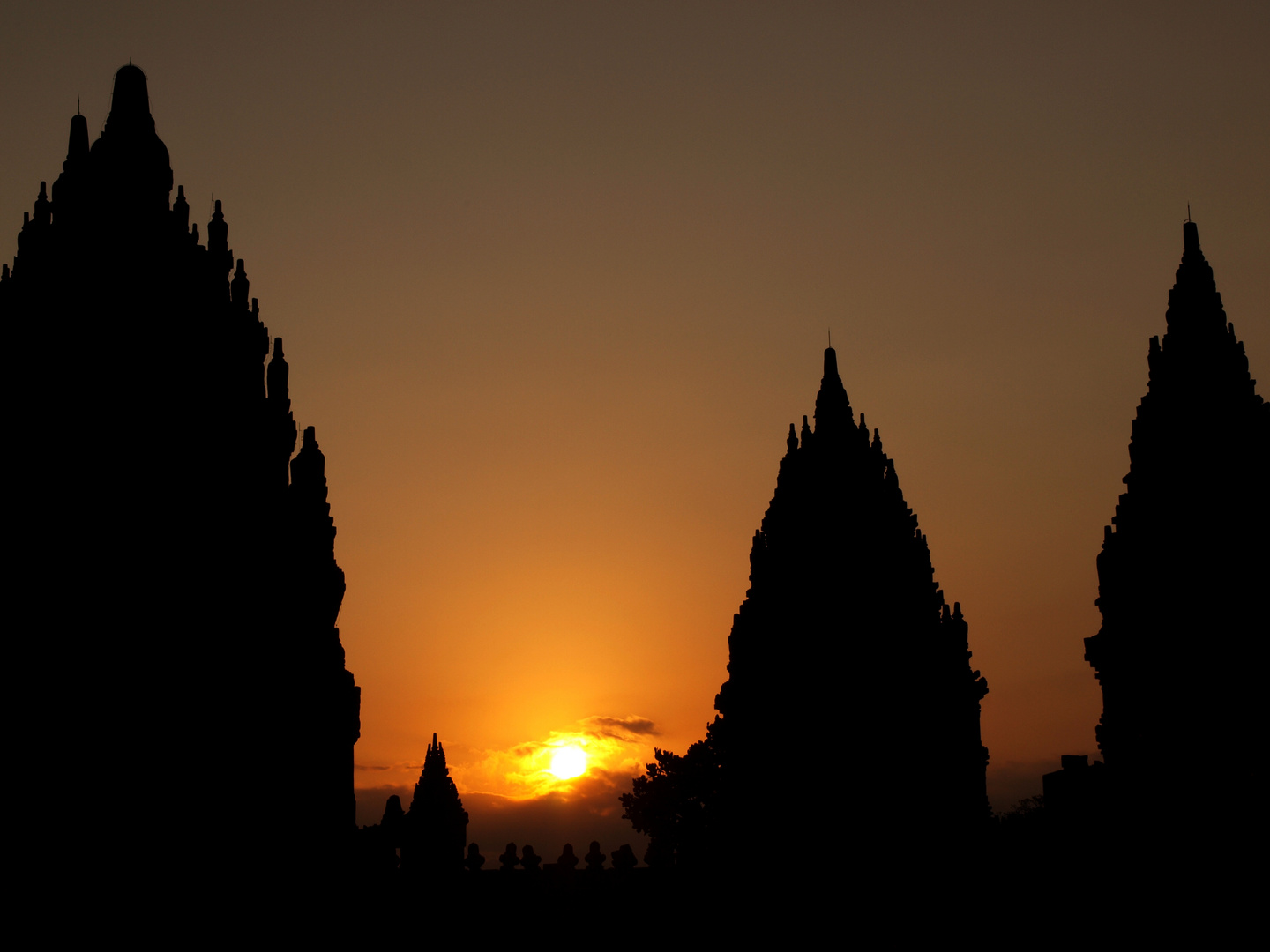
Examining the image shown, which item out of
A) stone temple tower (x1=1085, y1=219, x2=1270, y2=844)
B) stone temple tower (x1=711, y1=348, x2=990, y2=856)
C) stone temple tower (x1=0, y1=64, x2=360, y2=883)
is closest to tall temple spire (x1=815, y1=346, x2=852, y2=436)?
stone temple tower (x1=711, y1=348, x2=990, y2=856)

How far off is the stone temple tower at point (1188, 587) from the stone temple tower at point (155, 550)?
1912 cm

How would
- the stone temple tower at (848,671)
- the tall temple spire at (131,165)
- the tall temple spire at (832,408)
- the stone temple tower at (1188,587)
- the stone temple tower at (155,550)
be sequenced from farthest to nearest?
the tall temple spire at (832,408) < the stone temple tower at (848,671) < the stone temple tower at (1188,587) < the tall temple spire at (131,165) < the stone temple tower at (155,550)

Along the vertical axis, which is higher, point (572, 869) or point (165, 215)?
point (165, 215)

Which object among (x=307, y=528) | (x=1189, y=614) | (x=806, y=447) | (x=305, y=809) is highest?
(x=806, y=447)

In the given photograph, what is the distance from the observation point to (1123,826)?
3366cm

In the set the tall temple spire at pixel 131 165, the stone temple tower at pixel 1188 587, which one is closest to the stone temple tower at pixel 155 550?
the tall temple spire at pixel 131 165

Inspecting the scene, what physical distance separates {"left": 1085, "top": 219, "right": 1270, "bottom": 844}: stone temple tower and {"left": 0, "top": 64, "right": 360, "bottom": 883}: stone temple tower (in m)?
19.1

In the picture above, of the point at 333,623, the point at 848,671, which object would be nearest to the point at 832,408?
the point at 848,671

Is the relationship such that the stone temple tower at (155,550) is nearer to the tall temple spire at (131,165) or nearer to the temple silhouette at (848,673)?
the tall temple spire at (131,165)

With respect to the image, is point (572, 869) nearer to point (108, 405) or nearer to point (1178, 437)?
point (108, 405)

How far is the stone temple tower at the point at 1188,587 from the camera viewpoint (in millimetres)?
33500

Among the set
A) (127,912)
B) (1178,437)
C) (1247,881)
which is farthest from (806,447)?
(127,912)

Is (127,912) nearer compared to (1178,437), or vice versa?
(127,912)

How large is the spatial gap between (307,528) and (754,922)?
15309 mm
